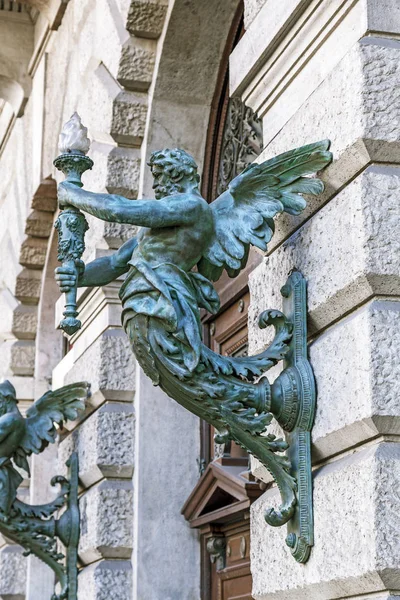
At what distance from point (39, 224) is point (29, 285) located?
1.46 ft

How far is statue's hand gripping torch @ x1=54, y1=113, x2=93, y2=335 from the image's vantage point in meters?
3.18

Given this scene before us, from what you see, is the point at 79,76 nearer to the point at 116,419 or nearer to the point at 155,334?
the point at 116,419

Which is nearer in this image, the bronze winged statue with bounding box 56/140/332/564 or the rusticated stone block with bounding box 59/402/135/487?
the bronze winged statue with bounding box 56/140/332/564

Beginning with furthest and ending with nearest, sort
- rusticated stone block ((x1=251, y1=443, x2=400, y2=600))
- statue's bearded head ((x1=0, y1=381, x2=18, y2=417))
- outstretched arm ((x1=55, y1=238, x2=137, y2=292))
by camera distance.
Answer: statue's bearded head ((x1=0, y1=381, x2=18, y2=417)) → outstretched arm ((x1=55, y1=238, x2=137, y2=292)) → rusticated stone block ((x1=251, y1=443, x2=400, y2=600))

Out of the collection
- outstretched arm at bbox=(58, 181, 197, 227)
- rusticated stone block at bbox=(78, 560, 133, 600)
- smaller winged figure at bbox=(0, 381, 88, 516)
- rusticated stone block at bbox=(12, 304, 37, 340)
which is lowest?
rusticated stone block at bbox=(78, 560, 133, 600)

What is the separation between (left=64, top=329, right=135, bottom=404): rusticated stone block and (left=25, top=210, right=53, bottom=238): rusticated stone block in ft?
7.68

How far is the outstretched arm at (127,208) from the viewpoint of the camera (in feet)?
10.2

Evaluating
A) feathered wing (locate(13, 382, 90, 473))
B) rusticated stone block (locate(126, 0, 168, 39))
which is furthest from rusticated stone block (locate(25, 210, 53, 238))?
rusticated stone block (locate(126, 0, 168, 39))

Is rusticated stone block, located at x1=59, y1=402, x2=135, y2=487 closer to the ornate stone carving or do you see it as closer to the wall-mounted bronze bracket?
the ornate stone carving

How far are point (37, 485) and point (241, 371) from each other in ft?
14.2

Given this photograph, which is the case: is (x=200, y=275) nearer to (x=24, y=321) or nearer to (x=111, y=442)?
(x=111, y=442)

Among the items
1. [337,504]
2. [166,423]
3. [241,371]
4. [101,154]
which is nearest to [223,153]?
[101,154]

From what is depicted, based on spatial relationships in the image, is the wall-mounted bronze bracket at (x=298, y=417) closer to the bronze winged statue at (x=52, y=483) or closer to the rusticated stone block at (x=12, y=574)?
the bronze winged statue at (x=52, y=483)

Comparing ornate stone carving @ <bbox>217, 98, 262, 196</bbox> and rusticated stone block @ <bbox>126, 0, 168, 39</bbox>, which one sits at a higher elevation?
rusticated stone block @ <bbox>126, 0, 168, 39</bbox>
